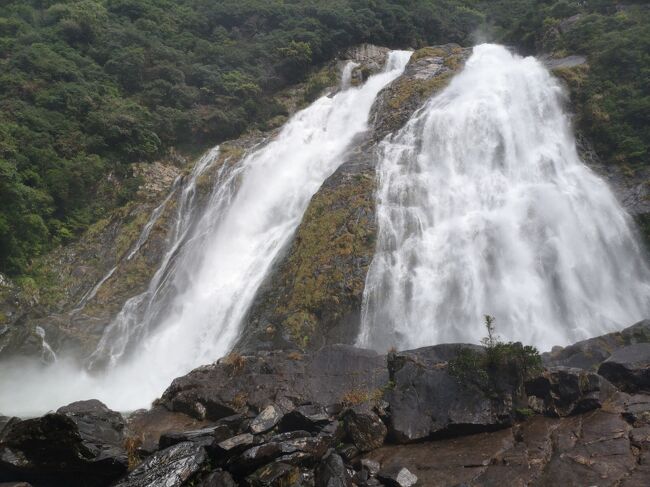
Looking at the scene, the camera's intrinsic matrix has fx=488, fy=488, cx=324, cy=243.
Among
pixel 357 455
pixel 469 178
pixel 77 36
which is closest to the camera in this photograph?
pixel 357 455

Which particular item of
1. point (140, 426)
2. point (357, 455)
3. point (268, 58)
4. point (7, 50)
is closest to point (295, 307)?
point (140, 426)

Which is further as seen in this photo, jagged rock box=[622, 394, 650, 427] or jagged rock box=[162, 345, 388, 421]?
jagged rock box=[162, 345, 388, 421]

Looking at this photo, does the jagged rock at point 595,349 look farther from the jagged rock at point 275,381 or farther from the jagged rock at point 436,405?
the jagged rock at point 275,381

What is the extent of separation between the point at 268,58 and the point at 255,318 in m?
28.4

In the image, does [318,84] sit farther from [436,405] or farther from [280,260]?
[436,405]

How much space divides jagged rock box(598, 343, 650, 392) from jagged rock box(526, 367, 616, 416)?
0.65 m

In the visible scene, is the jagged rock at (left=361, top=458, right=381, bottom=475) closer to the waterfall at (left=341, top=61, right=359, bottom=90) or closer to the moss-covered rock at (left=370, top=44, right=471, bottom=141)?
the moss-covered rock at (left=370, top=44, right=471, bottom=141)

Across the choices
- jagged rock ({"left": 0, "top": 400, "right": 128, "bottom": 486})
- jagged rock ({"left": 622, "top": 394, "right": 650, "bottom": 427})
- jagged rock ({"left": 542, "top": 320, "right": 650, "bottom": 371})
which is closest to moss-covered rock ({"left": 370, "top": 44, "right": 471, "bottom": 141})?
jagged rock ({"left": 542, "top": 320, "right": 650, "bottom": 371})

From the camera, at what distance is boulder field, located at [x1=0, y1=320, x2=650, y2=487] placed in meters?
7.75

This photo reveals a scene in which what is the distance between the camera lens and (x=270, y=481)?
7508 mm

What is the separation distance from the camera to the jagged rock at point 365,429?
912cm

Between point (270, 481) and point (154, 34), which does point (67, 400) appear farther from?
point (154, 34)

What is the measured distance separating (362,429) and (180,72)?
3208cm

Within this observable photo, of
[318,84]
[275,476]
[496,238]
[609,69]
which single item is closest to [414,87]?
[609,69]
